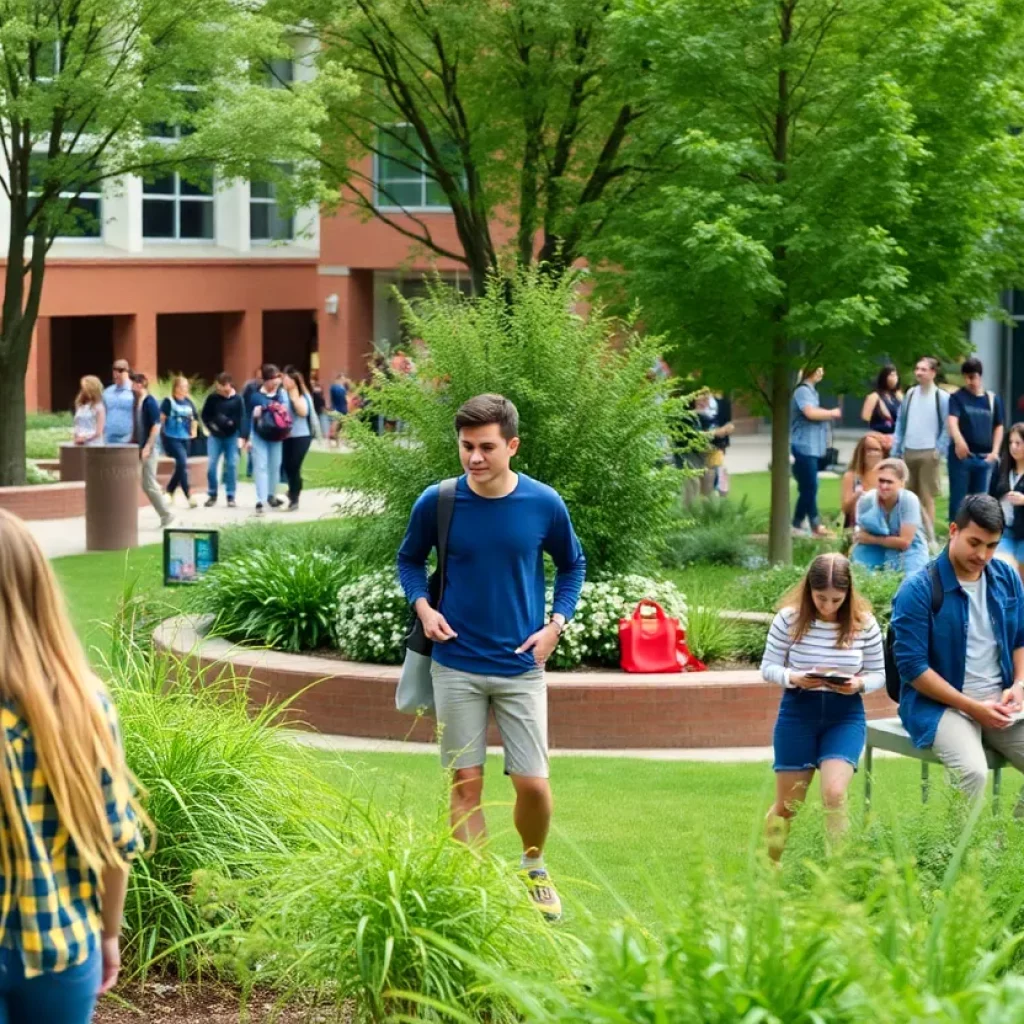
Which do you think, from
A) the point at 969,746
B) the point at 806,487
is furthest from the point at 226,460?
the point at 969,746

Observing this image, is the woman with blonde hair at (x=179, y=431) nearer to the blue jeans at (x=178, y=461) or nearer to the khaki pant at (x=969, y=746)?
the blue jeans at (x=178, y=461)

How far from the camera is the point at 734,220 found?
1700cm

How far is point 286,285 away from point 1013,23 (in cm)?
3858

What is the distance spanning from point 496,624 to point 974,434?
12874 millimetres

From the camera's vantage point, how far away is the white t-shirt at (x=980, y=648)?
311 inches

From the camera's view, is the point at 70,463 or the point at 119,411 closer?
the point at 119,411

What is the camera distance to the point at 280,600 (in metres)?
12.8

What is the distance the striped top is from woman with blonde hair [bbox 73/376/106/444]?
16574mm

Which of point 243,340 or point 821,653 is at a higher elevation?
point 243,340

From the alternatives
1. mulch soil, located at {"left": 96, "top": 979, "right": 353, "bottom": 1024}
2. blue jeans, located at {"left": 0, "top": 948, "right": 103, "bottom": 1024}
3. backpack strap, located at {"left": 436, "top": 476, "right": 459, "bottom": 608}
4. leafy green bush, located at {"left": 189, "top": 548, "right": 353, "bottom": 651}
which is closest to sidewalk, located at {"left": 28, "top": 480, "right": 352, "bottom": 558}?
leafy green bush, located at {"left": 189, "top": 548, "right": 353, "bottom": 651}

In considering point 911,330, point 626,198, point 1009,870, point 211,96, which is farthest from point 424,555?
point 211,96

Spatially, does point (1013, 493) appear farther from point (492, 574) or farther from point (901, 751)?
point (492, 574)

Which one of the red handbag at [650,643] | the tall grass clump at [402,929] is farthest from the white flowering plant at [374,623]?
the tall grass clump at [402,929]

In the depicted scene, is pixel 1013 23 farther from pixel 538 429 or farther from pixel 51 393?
pixel 51 393
